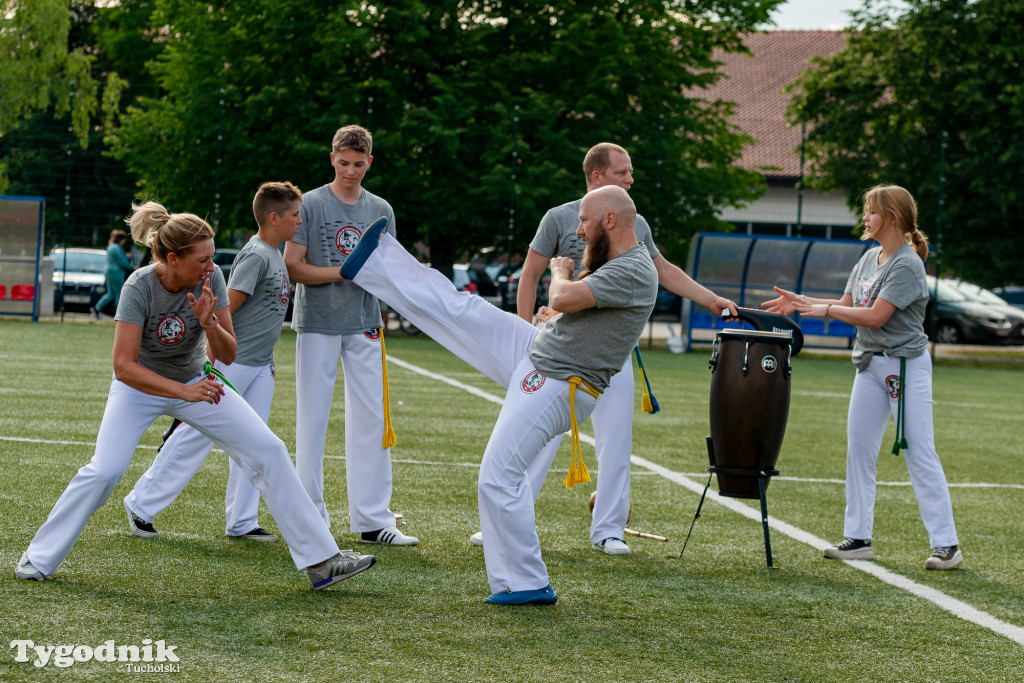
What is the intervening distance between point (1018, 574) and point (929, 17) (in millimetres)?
26274

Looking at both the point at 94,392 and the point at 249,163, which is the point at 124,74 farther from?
the point at 94,392

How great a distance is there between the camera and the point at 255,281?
589 centimetres

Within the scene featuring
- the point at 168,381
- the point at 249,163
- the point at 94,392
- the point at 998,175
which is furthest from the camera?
the point at 998,175

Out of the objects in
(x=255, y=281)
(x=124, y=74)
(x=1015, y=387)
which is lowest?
(x=1015, y=387)

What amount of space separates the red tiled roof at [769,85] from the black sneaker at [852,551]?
118ft

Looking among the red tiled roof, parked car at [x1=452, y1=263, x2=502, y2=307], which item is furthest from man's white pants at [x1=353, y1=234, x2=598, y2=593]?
the red tiled roof

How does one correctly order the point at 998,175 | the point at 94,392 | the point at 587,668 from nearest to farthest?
the point at 587,668, the point at 94,392, the point at 998,175

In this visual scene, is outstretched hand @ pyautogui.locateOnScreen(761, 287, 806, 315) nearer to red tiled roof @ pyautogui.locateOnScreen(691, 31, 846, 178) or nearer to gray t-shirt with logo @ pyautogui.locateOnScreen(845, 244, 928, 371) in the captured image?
gray t-shirt with logo @ pyautogui.locateOnScreen(845, 244, 928, 371)

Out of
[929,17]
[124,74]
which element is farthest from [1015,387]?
[124,74]

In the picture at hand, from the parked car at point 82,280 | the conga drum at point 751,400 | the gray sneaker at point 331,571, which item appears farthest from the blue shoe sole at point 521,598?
the parked car at point 82,280

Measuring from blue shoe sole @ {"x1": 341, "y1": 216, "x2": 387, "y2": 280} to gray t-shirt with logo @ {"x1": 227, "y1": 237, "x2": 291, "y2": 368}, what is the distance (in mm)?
595

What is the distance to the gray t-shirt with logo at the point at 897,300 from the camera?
6105 millimetres

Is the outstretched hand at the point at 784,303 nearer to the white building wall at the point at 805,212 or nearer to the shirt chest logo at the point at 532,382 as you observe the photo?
the shirt chest logo at the point at 532,382

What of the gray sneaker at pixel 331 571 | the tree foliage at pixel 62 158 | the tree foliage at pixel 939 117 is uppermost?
the tree foliage at pixel 939 117
